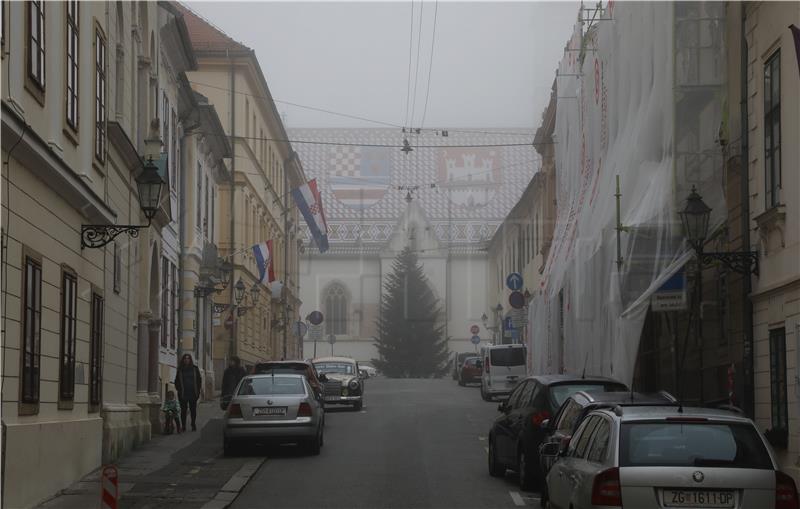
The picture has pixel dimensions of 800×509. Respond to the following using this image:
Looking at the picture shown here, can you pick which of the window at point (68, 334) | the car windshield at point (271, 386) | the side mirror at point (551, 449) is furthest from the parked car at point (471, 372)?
the side mirror at point (551, 449)

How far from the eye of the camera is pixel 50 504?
48.8 feet

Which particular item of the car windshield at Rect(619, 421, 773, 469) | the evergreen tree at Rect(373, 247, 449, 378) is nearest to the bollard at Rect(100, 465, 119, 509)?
the car windshield at Rect(619, 421, 773, 469)

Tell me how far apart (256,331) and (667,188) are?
35557 mm

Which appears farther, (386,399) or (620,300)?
(386,399)

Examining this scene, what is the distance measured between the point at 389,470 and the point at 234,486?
9.90ft

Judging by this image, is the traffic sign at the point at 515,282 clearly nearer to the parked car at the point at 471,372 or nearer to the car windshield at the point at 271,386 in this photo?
the parked car at the point at 471,372

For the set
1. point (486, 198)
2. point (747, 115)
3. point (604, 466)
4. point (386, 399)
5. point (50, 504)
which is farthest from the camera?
point (486, 198)

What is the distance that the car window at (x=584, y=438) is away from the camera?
11031 millimetres

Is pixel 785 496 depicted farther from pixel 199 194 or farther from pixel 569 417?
pixel 199 194

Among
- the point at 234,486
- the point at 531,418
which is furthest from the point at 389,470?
the point at 531,418

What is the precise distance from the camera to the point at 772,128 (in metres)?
17.6

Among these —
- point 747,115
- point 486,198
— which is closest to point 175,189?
point 747,115

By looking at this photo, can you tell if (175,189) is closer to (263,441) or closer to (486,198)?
(263,441)

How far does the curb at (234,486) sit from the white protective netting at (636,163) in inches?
242
